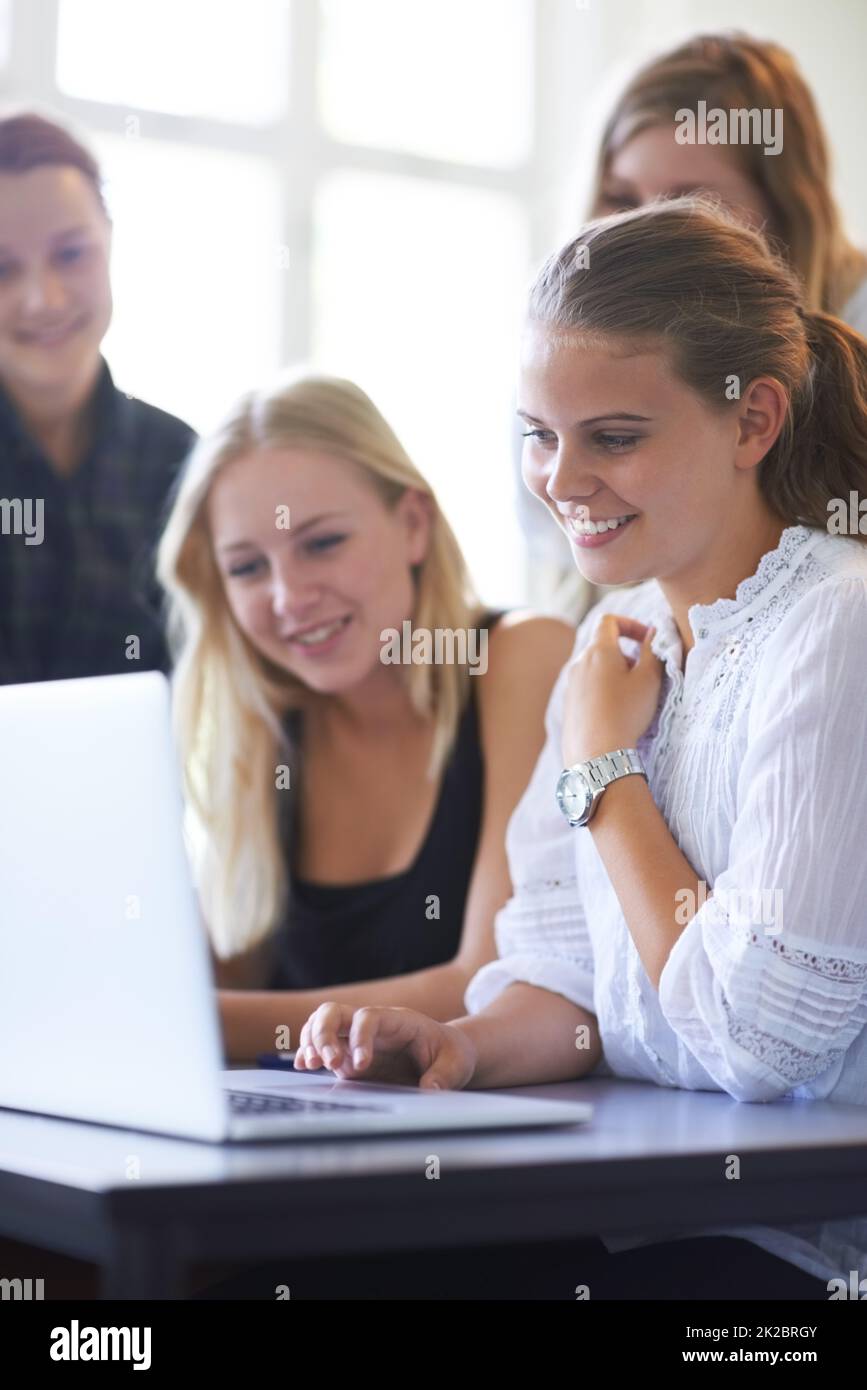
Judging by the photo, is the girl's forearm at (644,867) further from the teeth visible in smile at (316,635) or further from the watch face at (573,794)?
the teeth visible in smile at (316,635)

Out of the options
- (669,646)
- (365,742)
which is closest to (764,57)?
(365,742)

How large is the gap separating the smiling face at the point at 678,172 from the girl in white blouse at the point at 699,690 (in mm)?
817

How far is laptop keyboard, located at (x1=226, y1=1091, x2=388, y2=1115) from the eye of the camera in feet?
2.85

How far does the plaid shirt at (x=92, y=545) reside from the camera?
2340 millimetres

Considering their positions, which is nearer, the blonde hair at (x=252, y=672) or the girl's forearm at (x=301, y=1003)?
the girl's forearm at (x=301, y=1003)

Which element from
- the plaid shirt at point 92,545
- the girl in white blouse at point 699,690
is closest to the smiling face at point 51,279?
the plaid shirt at point 92,545

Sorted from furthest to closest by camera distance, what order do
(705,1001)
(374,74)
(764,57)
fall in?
(374,74) → (764,57) → (705,1001)

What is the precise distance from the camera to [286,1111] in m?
0.88

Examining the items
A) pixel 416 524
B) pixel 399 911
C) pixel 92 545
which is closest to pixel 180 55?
pixel 92 545

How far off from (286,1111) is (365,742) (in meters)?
1.13

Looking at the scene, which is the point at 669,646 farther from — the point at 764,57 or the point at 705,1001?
the point at 764,57

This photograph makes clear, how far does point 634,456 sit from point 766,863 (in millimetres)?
334

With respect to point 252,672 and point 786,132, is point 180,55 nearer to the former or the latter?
point 786,132

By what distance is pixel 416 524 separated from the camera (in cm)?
203
